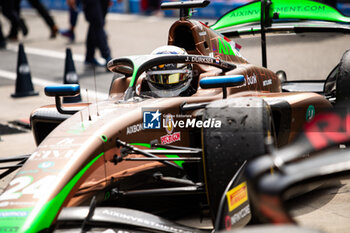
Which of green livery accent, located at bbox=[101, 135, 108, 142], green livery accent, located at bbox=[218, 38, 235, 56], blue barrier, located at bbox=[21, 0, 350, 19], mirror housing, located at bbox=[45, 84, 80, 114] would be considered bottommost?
blue barrier, located at bbox=[21, 0, 350, 19]

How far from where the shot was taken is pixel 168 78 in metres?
5.47

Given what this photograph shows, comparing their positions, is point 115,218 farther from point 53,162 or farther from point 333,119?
point 333,119

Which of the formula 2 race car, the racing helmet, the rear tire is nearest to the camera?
the formula 2 race car

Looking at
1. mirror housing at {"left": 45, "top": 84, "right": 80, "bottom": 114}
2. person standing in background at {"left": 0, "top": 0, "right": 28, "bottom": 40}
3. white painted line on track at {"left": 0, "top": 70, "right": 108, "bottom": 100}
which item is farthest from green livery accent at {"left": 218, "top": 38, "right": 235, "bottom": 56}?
person standing in background at {"left": 0, "top": 0, "right": 28, "bottom": 40}

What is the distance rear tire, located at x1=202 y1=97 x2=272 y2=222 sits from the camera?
4297 millimetres

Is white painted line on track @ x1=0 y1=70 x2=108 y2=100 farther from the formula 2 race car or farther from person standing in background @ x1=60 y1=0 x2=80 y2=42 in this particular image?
the formula 2 race car

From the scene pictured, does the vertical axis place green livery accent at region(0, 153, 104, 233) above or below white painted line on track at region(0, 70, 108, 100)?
above

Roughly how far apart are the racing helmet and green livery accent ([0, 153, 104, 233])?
1677 mm

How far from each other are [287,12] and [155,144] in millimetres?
3347

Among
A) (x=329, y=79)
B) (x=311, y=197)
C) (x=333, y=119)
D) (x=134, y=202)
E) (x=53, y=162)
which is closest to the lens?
(x=333, y=119)

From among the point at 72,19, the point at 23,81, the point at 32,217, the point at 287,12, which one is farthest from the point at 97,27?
the point at 32,217

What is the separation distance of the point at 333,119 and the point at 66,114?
327cm

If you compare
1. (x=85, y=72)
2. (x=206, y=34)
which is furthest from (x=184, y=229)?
(x=85, y=72)

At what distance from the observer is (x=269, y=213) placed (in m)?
2.36
